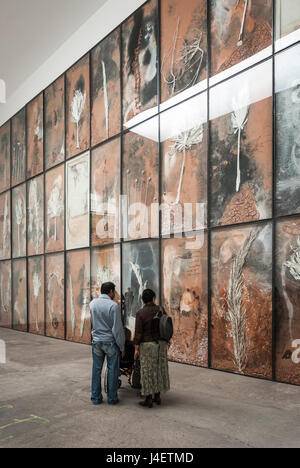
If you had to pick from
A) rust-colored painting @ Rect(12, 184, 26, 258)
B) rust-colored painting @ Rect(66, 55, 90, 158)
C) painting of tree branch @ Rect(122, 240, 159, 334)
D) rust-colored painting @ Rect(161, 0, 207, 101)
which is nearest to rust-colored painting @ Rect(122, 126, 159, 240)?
painting of tree branch @ Rect(122, 240, 159, 334)

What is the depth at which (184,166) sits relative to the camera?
8.59m

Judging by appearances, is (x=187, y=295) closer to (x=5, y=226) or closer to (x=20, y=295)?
(x=20, y=295)

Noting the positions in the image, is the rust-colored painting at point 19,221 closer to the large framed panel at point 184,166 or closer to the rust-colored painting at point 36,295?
the rust-colored painting at point 36,295

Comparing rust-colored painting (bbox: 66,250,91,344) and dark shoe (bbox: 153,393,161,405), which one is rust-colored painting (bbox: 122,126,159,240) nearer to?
rust-colored painting (bbox: 66,250,91,344)

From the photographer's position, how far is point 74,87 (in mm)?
12742

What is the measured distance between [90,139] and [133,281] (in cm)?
454

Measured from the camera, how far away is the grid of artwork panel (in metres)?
6.73

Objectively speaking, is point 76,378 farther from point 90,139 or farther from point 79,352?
point 90,139

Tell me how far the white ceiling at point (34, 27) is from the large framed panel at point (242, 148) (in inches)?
232

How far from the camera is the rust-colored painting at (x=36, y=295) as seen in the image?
14188 mm

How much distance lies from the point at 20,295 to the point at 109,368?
1140 cm

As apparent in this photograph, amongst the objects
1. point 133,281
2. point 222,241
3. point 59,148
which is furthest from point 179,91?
point 59,148

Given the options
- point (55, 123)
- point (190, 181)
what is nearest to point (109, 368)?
point (190, 181)

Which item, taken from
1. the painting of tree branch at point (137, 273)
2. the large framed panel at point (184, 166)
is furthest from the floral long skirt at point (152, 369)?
the painting of tree branch at point (137, 273)
